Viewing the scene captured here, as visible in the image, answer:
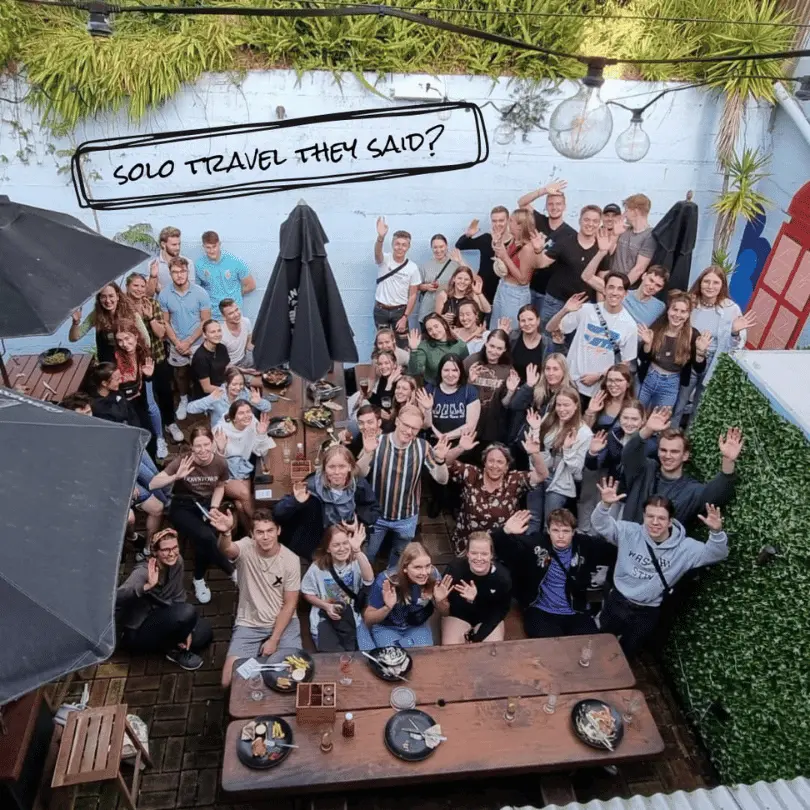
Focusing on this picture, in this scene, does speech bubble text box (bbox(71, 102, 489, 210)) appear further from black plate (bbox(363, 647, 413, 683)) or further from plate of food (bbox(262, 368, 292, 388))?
black plate (bbox(363, 647, 413, 683))

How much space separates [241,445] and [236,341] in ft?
5.32

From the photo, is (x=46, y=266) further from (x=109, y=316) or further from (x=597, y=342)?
(x=597, y=342)

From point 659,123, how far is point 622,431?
4.20m

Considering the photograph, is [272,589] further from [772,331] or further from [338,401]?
[772,331]

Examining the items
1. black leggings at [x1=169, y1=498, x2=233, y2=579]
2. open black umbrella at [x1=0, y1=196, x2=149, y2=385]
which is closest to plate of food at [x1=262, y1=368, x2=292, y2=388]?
black leggings at [x1=169, y1=498, x2=233, y2=579]

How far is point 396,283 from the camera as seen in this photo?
8312 millimetres

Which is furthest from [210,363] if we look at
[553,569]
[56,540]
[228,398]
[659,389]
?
[56,540]

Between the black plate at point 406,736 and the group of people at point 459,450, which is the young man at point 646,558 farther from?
the black plate at point 406,736

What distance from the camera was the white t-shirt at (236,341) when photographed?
24.5 ft

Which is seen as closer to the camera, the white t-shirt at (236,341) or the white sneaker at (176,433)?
the white t-shirt at (236,341)

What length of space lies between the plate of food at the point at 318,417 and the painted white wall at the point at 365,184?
248cm

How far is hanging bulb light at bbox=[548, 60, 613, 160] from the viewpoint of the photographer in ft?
18.9

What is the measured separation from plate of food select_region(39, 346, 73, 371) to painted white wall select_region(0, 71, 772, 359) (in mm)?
1073

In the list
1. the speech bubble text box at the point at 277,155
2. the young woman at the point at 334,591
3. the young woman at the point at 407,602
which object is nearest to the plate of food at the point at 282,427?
the young woman at the point at 334,591
